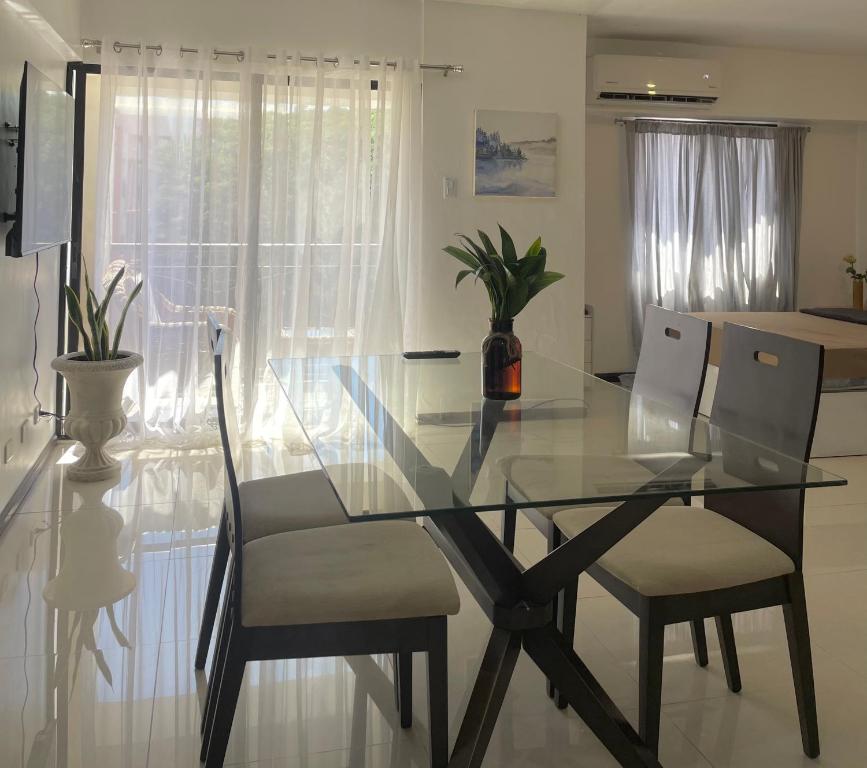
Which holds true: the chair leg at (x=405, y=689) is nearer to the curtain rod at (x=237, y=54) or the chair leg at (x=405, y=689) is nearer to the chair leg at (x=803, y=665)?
the chair leg at (x=803, y=665)

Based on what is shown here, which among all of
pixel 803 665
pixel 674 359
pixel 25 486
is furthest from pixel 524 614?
pixel 25 486

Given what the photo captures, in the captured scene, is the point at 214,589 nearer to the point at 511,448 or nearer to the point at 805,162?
the point at 511,448

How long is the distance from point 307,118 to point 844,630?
12.6 ft

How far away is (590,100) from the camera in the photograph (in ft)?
21.3

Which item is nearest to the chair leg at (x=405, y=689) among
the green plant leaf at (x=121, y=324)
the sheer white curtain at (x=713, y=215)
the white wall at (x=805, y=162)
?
the green plant leaf at (x=121, y=324)

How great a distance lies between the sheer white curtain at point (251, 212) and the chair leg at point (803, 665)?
3.42m

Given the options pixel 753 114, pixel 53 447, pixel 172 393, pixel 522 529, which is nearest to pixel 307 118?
pixel 172 393

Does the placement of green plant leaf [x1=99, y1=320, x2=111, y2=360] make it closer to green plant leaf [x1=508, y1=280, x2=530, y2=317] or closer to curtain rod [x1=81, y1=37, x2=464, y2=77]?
curtain rod [x1=81, y1=37, x2=464, y2=77]

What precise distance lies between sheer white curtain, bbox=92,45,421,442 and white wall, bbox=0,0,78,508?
0.35 metres

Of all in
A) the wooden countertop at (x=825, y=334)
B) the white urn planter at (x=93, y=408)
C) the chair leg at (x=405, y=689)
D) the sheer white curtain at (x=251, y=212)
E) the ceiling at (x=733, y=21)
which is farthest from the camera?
the ceiling at (x=733, y=21)

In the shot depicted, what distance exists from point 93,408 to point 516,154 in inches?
115

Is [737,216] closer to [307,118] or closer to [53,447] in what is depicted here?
[307,118]

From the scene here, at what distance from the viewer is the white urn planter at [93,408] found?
13.9ft

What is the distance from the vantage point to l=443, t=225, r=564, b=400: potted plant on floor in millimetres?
2613
